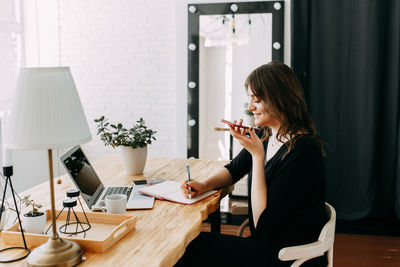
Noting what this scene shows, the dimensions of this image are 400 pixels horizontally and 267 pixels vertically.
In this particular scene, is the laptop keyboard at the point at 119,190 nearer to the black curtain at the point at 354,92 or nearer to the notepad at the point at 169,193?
the notepad at the point at 169,193

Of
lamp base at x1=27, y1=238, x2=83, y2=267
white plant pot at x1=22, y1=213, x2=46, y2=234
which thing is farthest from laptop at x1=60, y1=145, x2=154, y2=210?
lamp base at x1=27, y1=238, x2=83, y2=267

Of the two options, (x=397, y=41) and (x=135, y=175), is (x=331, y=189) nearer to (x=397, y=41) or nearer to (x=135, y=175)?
(x=397, y=41)

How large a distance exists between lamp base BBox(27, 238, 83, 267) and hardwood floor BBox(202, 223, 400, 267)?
7.05ft

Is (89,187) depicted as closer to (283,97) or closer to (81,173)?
(81,173)

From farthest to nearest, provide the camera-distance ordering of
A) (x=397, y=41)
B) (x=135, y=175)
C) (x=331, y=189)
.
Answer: (x=331, y=189), (x=397, y=41), (x=135, y=175)

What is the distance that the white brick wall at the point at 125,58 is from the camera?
3.97 metres

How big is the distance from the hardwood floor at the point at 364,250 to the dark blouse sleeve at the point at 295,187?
4.76 feet

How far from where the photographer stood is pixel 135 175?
2.33 m

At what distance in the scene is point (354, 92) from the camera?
11.1 feet

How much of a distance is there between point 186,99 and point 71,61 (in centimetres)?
127

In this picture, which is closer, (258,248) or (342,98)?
(258,248)

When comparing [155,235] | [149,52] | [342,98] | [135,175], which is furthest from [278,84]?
[149,52]

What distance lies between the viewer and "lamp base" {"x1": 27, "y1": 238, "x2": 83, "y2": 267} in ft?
3.97

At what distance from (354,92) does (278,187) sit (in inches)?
79.5
